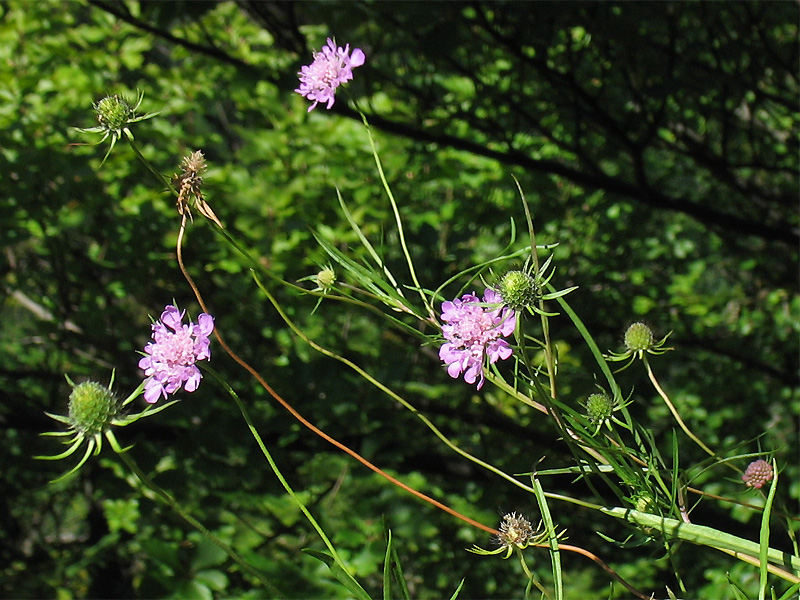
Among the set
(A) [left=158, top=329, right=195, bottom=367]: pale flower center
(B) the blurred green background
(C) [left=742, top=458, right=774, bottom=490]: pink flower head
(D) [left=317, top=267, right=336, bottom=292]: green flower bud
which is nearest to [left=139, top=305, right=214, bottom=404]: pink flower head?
(A) [left=158, top=329, right=195, bottom=367]: pale flower center

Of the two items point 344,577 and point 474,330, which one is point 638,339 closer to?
point 474,330

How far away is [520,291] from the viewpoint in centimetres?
44

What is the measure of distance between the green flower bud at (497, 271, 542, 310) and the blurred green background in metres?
0.66

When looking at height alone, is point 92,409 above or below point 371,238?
below

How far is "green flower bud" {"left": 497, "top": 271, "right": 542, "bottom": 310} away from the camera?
442 millimetres

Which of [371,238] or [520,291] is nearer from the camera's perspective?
[520,291]

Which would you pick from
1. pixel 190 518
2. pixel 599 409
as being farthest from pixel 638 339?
pixel 190 518

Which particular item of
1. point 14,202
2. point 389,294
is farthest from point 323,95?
point 14,202

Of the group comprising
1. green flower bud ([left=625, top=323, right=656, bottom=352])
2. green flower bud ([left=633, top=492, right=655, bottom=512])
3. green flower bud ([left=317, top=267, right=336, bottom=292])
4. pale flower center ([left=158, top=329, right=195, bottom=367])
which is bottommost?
green flower bud ([left=633, top=492, right=655, bottom=512])

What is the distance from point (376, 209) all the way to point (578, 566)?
4.84 feet

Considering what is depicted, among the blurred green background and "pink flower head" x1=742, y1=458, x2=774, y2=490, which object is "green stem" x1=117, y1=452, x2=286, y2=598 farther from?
the blurred green background

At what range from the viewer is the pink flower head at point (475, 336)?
0.46m

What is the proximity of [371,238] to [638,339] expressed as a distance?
121 cm

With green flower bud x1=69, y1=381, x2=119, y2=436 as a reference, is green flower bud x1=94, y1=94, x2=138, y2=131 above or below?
above
